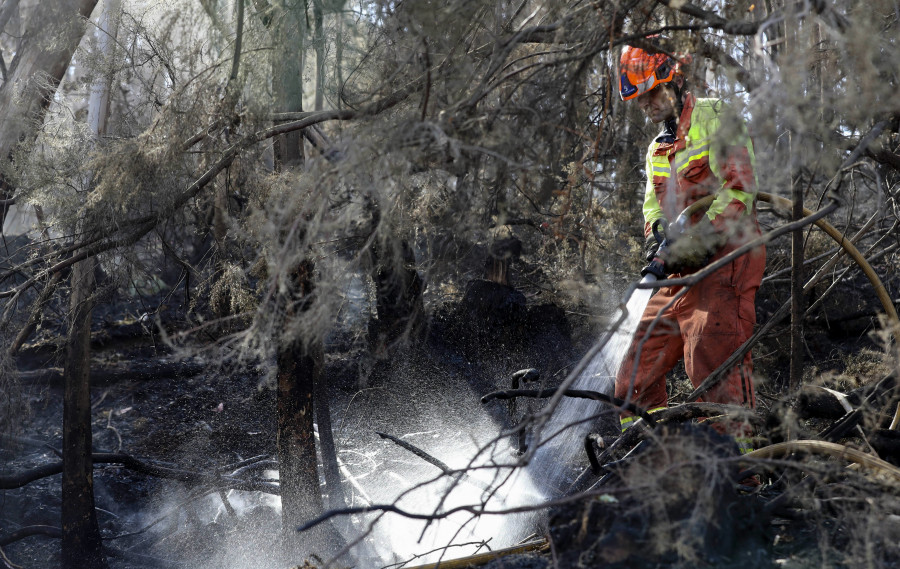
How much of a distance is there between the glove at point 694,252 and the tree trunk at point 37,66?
4007 millimetres

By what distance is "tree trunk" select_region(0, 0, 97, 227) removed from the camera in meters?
4.70

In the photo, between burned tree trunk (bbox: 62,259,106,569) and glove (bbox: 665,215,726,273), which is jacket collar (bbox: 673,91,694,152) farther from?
burned tree trunk (bbox: 62,259,106,569)

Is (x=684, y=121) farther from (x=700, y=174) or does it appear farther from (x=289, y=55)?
(x=289, y=55)

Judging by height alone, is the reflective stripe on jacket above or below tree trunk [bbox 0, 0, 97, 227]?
below

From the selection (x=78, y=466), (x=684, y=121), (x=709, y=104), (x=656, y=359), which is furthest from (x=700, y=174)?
(x=78, y=466)

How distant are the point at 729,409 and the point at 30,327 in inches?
179

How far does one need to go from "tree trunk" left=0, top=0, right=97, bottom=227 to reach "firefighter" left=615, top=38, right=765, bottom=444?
3.74 m

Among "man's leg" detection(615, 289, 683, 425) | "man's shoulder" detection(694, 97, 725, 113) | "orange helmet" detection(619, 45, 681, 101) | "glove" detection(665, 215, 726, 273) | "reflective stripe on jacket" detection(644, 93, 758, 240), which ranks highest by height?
"orange helmet" detection(619, 45, 681, 101)

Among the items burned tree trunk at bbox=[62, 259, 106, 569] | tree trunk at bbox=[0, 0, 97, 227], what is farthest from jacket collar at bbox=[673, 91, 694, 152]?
burned tree trunk at bbox=[62, 259, 106, 569]

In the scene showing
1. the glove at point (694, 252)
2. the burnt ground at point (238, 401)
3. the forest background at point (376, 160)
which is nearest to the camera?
the forest background at point (376, 160)

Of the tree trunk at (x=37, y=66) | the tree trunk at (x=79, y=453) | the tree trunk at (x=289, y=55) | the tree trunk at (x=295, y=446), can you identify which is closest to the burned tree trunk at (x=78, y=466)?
the tree trunk at (x=79, y=453)

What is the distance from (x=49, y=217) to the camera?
13.9ft

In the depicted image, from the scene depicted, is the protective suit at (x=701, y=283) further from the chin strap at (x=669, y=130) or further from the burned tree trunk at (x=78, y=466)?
the burned tree trunk at (x=78, y=466)

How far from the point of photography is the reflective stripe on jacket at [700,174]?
10.6 feet
